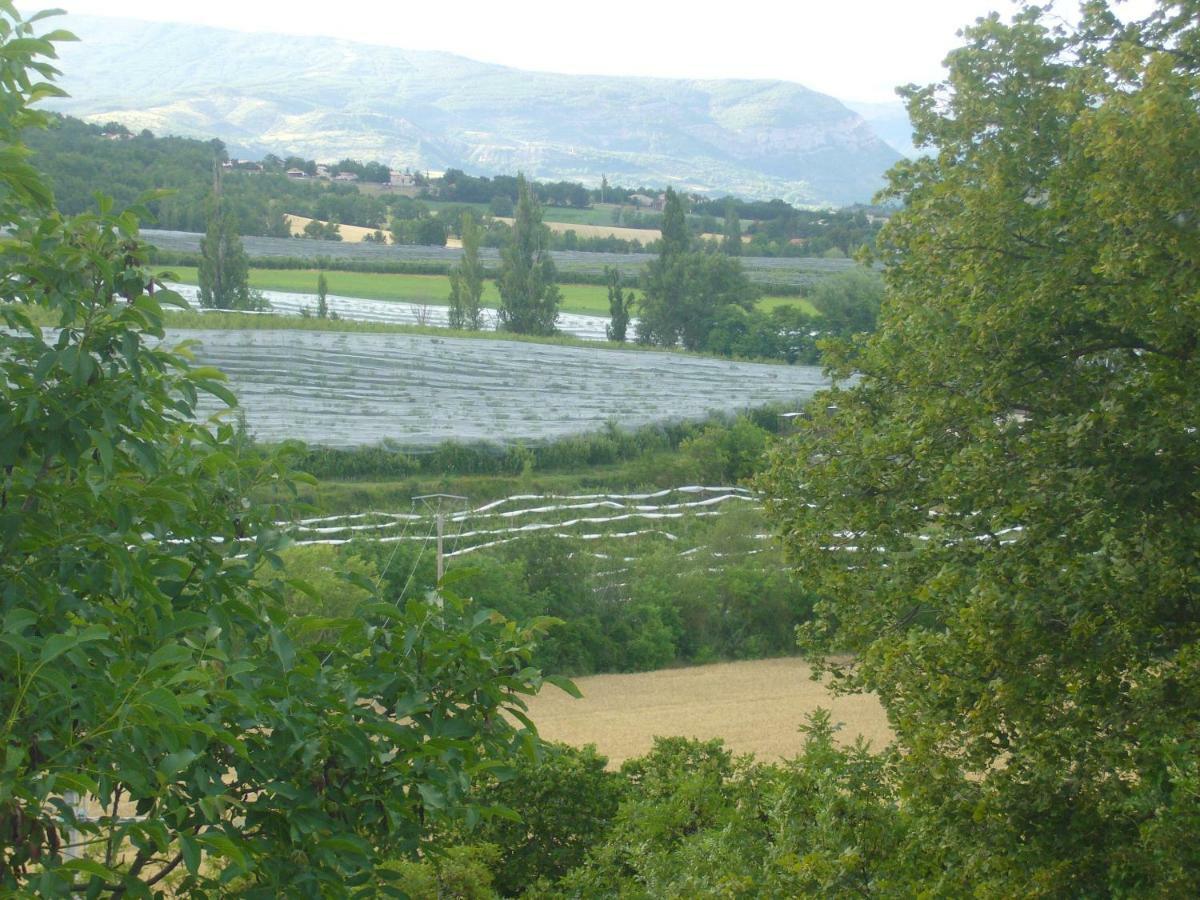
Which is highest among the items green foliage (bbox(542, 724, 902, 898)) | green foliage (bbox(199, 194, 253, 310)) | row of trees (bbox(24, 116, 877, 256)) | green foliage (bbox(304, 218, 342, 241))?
row of trees (bbox(24, 116, 877, 256))

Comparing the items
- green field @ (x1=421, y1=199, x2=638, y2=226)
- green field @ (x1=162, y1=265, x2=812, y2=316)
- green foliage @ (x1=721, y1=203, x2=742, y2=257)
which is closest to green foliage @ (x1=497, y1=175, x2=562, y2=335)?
green field @ (x1=162, y1=265, x2=812, y2=316)

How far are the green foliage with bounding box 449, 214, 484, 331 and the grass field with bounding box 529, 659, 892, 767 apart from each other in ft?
75.7

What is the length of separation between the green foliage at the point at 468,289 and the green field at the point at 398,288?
2.13m

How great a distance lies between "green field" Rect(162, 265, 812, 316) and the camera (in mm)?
44938

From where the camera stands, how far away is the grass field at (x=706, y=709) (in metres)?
15.5

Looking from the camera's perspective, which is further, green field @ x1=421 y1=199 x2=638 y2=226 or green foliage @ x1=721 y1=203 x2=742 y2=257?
green field @ x1=421 y1=199 x2=638 y2=226

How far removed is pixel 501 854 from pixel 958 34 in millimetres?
7055

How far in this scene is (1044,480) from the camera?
757 centimetres

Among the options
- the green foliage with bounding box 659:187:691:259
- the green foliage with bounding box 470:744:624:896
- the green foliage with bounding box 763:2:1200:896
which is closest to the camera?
the green foliage with bounding box 763:2:1200:896

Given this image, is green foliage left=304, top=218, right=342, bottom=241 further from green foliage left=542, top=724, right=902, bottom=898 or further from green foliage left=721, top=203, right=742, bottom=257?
green foliage left=542, top=724, right=902, bottom=898

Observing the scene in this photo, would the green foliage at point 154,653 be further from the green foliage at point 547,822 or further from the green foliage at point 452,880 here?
the green foliage at point 547,822

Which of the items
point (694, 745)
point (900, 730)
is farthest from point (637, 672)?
point (900, 730)

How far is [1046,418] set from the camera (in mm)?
8195

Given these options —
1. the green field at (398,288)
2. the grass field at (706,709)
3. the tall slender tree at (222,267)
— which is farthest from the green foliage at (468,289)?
the grass field at (706,709)
